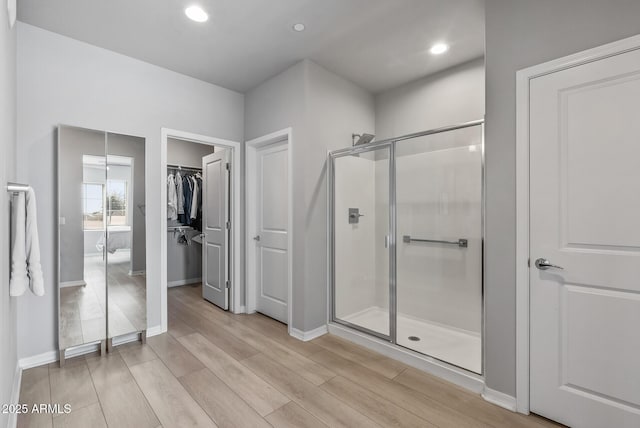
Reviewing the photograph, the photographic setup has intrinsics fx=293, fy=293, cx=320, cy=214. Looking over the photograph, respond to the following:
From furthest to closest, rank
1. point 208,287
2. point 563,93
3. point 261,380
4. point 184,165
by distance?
1. point 184,165
2. point 208,287
3. point 261,380
4. point 563,93

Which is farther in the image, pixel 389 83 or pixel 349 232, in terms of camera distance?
pixel 389 83

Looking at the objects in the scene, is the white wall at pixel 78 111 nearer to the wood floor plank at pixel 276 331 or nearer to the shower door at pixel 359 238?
the wood floor plank at pixel 276 331

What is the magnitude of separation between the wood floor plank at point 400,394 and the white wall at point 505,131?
37 centimetres

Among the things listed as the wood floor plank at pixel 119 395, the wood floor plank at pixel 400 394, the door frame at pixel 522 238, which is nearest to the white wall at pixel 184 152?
the wood floor plank at pixel 119 395

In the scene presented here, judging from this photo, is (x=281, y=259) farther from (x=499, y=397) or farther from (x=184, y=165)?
(x=184, y=165)

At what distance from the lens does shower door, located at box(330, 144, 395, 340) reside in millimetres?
2963

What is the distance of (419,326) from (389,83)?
9.01ft

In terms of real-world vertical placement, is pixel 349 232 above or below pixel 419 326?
above

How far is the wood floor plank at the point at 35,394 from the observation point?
1.72m

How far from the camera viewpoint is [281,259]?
133 inches

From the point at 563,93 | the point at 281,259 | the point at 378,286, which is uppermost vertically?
the point at 563,93

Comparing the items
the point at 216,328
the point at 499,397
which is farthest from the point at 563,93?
the point at 216,328

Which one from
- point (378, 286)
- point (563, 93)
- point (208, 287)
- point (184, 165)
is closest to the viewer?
point (563, 93)

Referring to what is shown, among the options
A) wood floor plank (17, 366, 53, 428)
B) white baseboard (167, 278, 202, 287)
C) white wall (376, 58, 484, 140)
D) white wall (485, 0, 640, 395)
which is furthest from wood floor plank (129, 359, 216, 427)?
white wall (376, 58, 484, 140)
